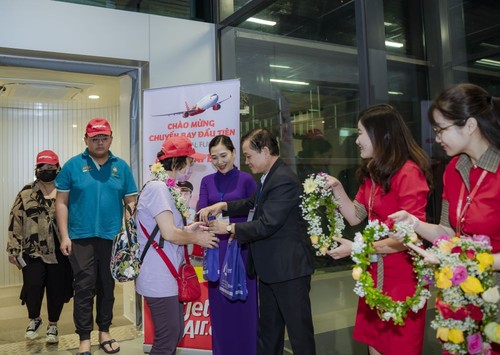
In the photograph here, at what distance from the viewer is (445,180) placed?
171 cm

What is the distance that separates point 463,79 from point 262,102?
195 cm

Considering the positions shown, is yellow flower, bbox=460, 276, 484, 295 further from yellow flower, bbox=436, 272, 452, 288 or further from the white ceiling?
the white ceiling

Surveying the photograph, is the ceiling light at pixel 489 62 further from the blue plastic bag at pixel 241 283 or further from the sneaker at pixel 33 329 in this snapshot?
the sneaker at pixel 33 329

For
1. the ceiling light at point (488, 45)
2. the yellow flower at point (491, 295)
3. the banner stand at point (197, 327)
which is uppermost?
the ceiling light at point (488, 45)

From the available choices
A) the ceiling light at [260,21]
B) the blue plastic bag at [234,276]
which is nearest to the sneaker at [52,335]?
the blue plastic bag at [234,276]

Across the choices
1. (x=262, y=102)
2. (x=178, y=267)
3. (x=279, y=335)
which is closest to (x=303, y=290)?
(x=279, y=335)

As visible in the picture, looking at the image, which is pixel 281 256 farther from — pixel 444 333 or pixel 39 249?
pixel 39 249

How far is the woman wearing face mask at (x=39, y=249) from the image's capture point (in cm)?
412

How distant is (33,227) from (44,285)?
574mm

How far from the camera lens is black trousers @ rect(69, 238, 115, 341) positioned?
3.44m

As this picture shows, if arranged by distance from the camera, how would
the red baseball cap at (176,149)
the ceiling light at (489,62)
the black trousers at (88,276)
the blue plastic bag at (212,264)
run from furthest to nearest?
the black trousers at (88,276) → the blue plastic bag at (212,264) → the red baseball cap at (176,149) → the ceiling light at (489,62)

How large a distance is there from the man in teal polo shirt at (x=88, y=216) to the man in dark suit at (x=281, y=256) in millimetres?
1407

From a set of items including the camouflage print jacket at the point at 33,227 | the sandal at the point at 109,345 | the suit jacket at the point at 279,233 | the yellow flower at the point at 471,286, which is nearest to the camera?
the yellow flower at the point at 471,286

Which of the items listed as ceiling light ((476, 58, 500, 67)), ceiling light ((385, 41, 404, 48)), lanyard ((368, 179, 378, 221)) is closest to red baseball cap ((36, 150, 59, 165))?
ceiling light ((385, 41, 404, 48))
